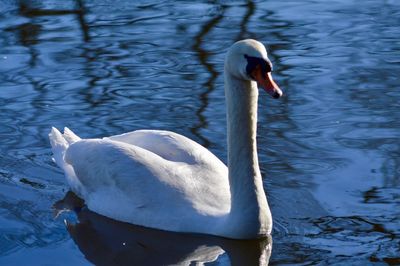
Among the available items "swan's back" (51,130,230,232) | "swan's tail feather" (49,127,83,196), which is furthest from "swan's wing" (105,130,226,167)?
"swan's tail feather" (49,127,83,196)

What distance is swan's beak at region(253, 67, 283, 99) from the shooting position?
620 cm

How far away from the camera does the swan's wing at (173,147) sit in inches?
283

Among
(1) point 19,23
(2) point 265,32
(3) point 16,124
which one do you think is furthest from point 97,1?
(3) point 16,124

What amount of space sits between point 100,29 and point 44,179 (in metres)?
3.88

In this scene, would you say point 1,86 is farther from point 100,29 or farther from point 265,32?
point 265,32

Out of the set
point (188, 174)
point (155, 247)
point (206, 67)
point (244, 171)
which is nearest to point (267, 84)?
point (244, 171)

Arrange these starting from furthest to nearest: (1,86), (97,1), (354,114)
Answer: (97,1), (1,86), (354,114)

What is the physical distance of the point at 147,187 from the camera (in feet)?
A: 23.0

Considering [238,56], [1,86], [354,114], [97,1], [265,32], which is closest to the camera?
[238,56]

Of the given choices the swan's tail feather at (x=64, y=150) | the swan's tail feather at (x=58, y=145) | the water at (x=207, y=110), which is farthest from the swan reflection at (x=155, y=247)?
the swan's tail feather at (x=58, y=145)

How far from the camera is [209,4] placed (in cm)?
1226

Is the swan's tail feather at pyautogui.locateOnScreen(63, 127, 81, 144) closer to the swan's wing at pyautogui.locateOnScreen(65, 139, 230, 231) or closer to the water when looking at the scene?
the water

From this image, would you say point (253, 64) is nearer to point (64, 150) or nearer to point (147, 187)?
point (147, 187)

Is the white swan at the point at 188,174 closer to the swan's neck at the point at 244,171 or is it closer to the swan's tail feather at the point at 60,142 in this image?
the swan's neck at the point at 244,171
